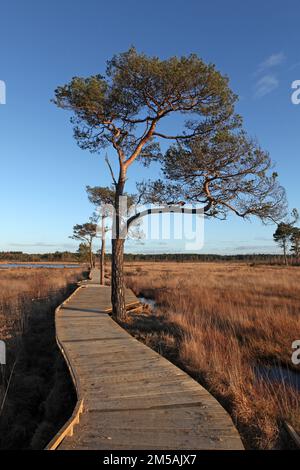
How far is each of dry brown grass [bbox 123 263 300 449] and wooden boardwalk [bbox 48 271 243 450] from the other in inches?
18.1

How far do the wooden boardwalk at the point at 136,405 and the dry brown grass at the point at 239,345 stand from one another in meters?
0.46

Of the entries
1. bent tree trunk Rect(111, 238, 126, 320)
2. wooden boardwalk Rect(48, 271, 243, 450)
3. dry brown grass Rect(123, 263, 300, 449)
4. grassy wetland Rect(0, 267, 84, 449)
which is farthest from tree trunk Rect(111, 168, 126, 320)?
wooden boardwalk Rect(48, 271, 243, 450)

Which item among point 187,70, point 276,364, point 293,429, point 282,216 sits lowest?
point 276,364

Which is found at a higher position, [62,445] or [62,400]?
[62,445]

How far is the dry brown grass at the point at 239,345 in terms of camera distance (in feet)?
14.0

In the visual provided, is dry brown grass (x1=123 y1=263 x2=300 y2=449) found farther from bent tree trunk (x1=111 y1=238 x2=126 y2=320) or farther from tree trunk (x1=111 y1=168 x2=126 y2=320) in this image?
tree trunk (x1=111 y1=168 x2=126 y2=320)

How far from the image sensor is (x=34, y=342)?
364 inches

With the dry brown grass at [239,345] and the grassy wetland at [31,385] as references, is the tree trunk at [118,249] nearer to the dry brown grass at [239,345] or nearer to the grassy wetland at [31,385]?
the dry brown grass at [239,345]

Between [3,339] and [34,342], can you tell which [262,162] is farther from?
[3,339]

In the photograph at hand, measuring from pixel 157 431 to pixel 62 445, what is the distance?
1.06m

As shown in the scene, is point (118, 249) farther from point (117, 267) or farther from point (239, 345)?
point (239, 345)

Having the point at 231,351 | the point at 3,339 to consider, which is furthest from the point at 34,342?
the point at 231,351

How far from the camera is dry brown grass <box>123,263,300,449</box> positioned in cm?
427

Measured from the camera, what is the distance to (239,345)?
8.48m
